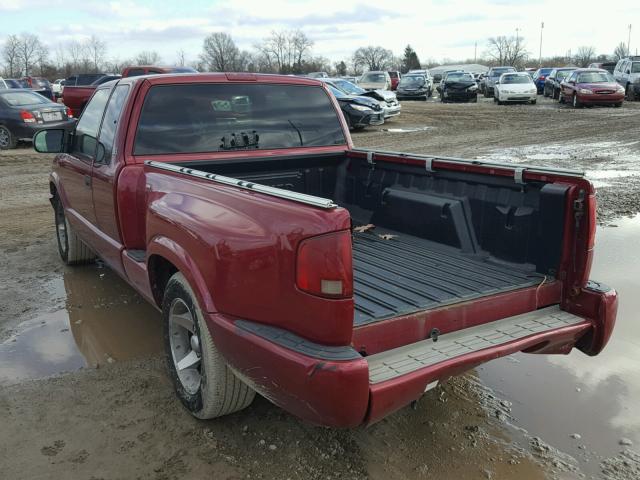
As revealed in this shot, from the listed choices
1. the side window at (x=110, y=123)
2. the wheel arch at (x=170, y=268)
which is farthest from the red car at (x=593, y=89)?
the wheel arch at (x=170, y=268)

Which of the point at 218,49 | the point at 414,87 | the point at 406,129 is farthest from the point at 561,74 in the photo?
the point at 218,49

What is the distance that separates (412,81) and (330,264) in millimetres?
33014

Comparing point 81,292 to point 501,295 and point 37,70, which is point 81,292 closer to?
point 501,295

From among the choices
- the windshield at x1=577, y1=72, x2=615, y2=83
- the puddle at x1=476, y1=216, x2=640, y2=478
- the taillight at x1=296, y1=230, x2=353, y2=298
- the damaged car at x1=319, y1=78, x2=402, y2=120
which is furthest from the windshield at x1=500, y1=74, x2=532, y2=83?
the taillight at x1=296, y1=230, x2=353, y2=298

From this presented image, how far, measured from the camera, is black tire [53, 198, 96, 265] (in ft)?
19.6

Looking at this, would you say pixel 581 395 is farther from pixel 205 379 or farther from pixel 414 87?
pixel 414 87

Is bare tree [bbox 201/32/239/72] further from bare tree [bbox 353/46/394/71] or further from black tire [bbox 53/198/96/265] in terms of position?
black tire [bbox 53/198/96/265]

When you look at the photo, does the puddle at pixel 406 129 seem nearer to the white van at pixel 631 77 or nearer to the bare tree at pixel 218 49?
the white van at pixel 631 77

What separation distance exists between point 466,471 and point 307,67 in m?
97.5

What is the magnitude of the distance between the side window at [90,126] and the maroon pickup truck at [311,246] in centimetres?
3

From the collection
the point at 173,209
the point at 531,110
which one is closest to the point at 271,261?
the point at 173,209

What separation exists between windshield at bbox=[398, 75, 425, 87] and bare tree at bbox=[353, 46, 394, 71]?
84088mm

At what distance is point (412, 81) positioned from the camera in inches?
1326

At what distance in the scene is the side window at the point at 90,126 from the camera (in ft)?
15.4
